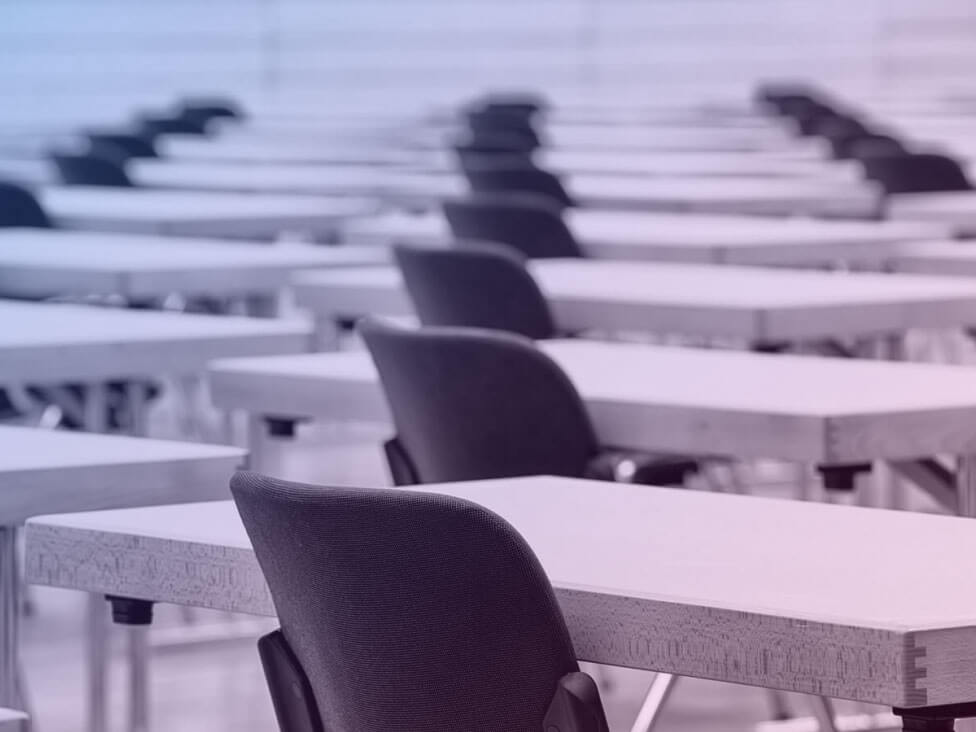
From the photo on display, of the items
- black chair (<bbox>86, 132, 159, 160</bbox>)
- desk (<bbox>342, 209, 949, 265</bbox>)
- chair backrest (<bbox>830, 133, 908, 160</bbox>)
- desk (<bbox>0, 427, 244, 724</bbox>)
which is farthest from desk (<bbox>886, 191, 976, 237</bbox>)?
black chair (<bbox>86, 132, 159, 160</bbox>)

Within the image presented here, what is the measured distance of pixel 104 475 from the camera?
2.43 meters

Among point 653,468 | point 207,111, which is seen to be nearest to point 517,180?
point 653,468

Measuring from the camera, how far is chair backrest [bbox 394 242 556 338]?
3840mm

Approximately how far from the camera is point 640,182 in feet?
24.4

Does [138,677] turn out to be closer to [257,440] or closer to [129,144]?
[257,440]

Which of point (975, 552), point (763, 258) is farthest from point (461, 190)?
point (975, 552)

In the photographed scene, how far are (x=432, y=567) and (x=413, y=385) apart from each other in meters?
1.26

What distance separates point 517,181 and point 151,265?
6.81 feet

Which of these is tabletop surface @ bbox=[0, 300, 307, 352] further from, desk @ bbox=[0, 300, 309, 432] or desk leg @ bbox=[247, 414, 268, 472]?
desk leg @ bbox=[247, 414, 268, 472]

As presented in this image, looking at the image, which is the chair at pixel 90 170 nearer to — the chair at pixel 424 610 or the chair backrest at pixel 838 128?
the chair backrest at pixel 838 128

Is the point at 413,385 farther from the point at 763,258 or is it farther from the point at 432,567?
the point at 763,258

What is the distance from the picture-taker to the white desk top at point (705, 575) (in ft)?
5.14

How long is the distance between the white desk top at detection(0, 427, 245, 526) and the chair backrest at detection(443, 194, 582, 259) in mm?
2462

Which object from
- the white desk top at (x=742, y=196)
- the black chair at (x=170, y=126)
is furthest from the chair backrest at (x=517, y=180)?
the black chair at (x=170, y=126)
